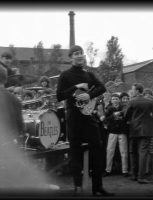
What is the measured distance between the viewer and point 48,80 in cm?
982

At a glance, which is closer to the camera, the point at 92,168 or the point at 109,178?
the point at 92,168

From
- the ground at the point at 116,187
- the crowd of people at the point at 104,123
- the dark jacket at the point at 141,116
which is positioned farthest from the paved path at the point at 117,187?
the dark jacket at the point at 141,116

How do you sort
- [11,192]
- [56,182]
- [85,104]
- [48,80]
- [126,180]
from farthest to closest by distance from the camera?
[48,80]
[126,180]
[56,182]
[85,104]
[11,192]

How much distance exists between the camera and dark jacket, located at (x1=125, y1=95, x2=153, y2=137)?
8242mm

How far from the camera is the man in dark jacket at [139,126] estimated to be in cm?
820

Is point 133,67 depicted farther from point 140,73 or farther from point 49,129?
point 49,129

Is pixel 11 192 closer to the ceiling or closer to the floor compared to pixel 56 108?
closer to the floor

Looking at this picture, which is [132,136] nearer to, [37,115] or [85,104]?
[37,115]

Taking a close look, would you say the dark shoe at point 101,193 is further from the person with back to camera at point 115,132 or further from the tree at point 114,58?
the tree at point 114,58

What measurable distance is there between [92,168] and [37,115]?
2.68 metres

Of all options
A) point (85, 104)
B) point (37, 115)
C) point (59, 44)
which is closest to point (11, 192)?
point (85, 104)

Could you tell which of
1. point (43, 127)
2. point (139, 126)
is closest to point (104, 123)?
point (139, 126)

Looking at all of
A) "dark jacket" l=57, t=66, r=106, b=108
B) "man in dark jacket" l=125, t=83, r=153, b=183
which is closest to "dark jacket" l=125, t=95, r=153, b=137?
"man in dark jacket" l=125, t=83, r=153, b=183

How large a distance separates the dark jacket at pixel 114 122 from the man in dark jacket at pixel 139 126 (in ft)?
0.83
